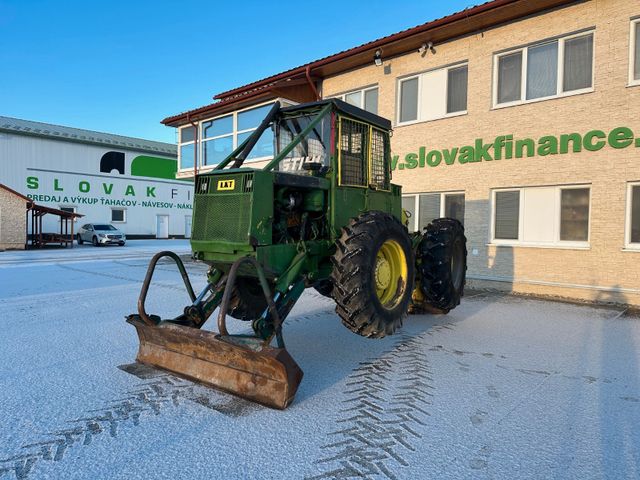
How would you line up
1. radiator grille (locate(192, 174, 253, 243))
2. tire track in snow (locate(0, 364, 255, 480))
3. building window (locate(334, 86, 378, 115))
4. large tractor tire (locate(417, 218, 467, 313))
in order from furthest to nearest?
building window (locate(334, 86, 378, 115)) → large tractor tire (locate(417, 218, 467, 313)) → radiator grille (locate(192, 174, 253, 243)) → tire track in snow (locate(0, 364, 255, 480))

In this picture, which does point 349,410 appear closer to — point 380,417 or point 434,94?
point 380,417

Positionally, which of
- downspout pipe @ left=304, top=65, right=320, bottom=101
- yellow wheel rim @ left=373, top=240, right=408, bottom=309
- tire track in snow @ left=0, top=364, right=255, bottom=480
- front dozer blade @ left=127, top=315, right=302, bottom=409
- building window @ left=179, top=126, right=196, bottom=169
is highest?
downspout pipe @ left=304, top=65, right=320, bottom=101

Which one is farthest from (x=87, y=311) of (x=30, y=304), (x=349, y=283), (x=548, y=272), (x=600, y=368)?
(x=548, y=272)

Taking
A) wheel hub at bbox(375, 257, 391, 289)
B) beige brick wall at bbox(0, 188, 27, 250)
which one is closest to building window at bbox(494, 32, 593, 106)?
wheel hub at bbox(375, 257, 391, 289)

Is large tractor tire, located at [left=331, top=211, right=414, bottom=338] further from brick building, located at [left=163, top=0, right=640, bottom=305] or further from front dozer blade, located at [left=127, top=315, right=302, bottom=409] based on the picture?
brick building, located at [left=163, top=0, right=640, bottom=305]

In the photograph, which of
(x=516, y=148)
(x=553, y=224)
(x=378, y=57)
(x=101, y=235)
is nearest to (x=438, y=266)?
(x=553, y=224)

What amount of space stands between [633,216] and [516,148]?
8.39ft

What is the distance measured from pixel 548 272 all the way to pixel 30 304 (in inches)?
385

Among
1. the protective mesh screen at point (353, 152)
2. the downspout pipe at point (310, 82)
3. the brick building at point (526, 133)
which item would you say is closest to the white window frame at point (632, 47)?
the brick building at point (526, 133)

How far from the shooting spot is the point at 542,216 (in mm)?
9297

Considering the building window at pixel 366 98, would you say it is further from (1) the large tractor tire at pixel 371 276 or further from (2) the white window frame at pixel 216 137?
(1) the large tractor tire at pixel 371 276

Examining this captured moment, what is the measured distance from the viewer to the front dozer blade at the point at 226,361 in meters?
3.48

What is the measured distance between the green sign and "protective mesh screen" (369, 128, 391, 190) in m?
4.88

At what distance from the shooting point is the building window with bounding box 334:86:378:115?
12.4 m
